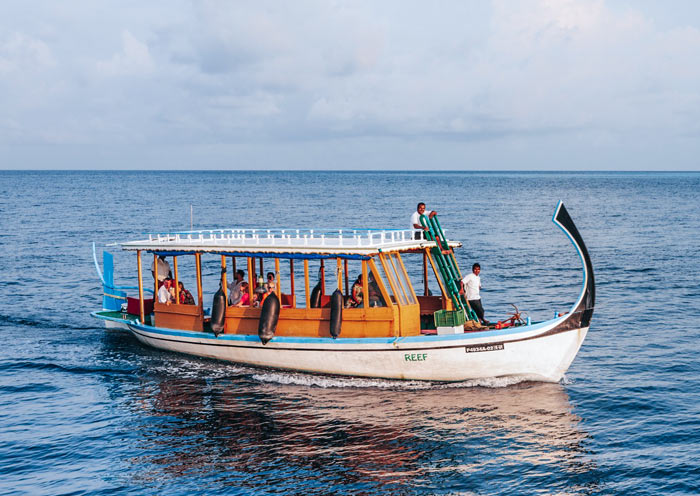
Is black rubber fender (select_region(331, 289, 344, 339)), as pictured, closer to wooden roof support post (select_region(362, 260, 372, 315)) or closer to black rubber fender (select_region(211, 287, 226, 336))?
wooden roof support post (select_region(362, 260, 372, 315))

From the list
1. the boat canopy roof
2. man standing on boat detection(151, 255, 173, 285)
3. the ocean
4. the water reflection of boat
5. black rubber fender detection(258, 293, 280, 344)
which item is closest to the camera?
the ocean

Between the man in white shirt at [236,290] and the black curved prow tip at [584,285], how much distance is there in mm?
8950

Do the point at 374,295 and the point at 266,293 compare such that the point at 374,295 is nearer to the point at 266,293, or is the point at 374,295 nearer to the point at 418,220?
the point at 418,220

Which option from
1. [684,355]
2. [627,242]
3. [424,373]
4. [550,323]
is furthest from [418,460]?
[627,242]

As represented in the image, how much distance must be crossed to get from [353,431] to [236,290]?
6562mm

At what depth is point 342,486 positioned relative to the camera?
13383 millimetres

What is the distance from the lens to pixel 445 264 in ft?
64.4

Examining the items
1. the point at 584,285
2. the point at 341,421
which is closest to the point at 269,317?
the point at 341,421

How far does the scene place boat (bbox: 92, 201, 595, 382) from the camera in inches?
704

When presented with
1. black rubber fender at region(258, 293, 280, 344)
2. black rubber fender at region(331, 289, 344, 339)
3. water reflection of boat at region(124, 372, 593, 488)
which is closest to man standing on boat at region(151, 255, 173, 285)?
water reflection of boat at region(124, 372, 593, 488)

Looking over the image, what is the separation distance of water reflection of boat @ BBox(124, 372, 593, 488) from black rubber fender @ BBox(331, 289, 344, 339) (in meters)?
1.60

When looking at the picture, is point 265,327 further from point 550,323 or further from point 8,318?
point 8,318

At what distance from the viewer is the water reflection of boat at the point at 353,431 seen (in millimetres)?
14289

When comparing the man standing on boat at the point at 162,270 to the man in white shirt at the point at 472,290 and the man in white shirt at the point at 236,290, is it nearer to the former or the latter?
the man in white shirt at the point at 236,290
